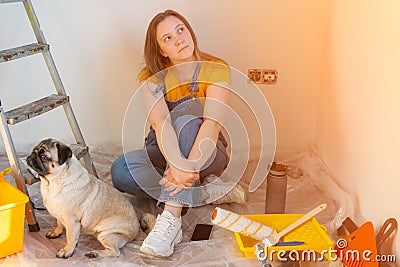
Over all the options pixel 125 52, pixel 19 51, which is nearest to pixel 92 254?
pixel 19 51

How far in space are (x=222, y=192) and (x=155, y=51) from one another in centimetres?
63

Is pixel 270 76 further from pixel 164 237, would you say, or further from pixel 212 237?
pixel 164 237

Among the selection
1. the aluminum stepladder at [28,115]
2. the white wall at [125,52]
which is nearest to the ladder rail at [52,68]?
the aluminum stepladder at [28,115]

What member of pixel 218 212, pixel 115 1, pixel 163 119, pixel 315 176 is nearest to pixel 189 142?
pixel 163 119

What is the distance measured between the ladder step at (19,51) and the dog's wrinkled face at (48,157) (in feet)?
1.24

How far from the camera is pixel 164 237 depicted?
169cm

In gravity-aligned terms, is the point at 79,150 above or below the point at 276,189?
above

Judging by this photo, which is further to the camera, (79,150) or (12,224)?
(79,150)

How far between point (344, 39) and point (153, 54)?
0.77 meters

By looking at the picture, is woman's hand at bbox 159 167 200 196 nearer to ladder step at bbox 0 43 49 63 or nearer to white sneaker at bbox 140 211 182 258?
white sneaker at bbox 140 211 182 258

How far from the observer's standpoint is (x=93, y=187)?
5.68 ft

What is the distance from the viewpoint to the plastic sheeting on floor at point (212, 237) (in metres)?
1.64

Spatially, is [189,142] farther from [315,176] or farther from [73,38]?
[73,38]

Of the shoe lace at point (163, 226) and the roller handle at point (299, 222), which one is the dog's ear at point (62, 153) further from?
the roller handle at point (299, 222)
